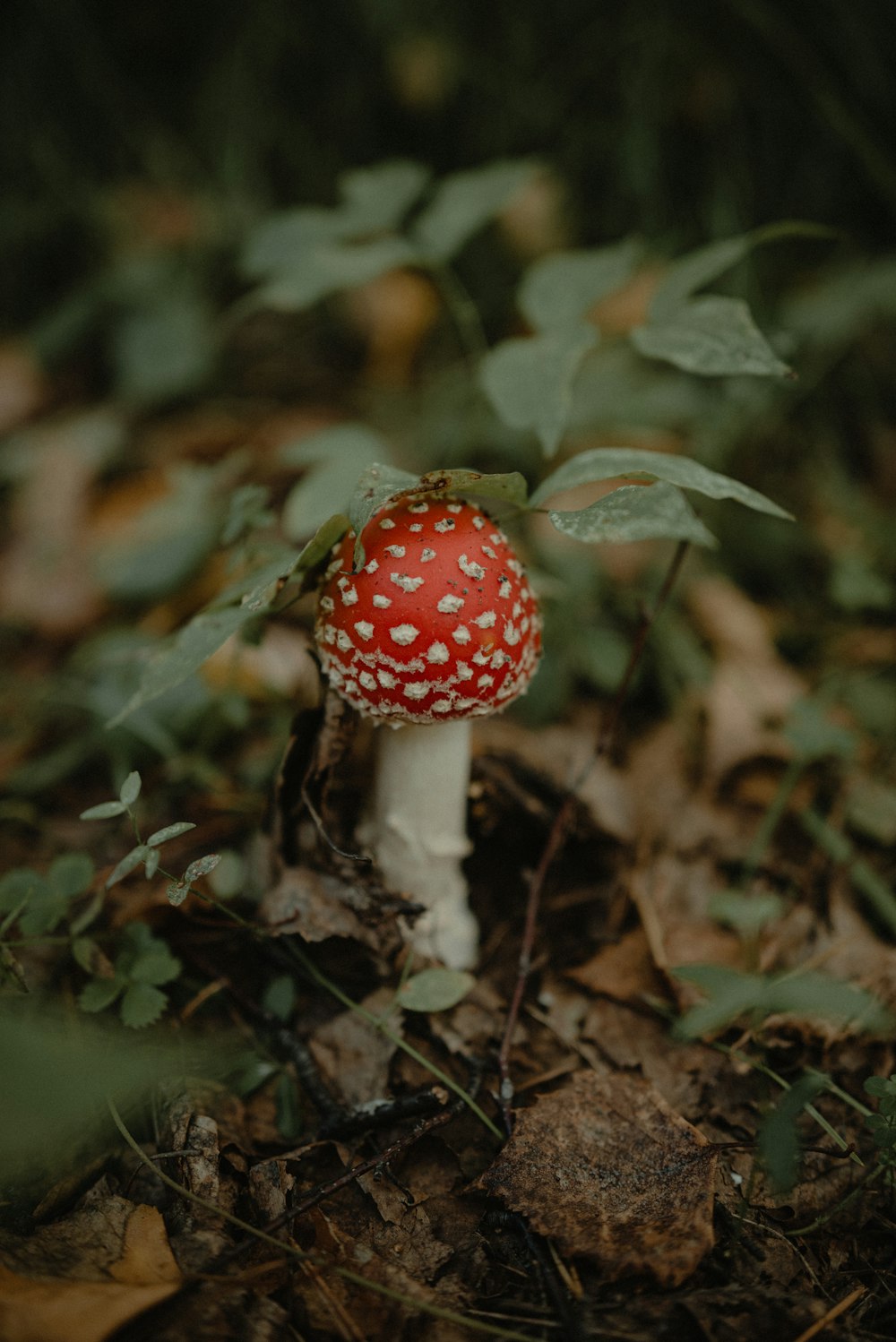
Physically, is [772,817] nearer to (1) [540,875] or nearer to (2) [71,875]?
(1) [540,875]

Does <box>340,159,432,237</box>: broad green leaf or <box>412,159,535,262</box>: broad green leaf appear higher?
<box>340,159,432,237</box>: broad green leaf

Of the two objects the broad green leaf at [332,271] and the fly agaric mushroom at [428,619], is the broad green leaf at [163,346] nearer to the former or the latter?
the broad green leaf at [332,271]

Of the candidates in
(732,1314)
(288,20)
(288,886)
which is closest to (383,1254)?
(732,1314)

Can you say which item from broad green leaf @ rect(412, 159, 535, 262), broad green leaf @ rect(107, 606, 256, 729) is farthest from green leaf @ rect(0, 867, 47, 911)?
broad green leaf @ rect(412, 159, 535, 262)

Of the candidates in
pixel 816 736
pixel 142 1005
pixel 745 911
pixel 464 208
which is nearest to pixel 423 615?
pixel 142 1005

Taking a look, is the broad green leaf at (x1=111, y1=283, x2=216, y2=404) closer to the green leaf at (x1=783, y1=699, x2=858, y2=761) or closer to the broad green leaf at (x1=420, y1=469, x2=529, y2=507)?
the broad green leaf at (x1=420, y1=469, x2=529, y2=507)
